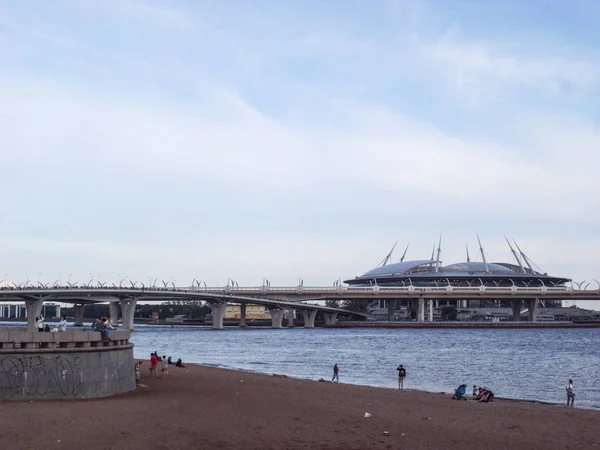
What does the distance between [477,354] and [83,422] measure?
217ft

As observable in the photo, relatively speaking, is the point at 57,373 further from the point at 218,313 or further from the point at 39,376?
the point at 218,313

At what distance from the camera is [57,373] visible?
95.8ft

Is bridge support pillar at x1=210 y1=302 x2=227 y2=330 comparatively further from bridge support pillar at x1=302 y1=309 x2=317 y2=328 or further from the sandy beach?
the sandy beach

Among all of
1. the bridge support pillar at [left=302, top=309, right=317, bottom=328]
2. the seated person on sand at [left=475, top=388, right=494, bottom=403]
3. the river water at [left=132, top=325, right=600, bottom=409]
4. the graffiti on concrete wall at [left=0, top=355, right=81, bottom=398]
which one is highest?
the graffiti on concrete wall at [left=0, top=355, right=81, bottom=398]

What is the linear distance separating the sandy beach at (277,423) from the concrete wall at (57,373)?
75cm

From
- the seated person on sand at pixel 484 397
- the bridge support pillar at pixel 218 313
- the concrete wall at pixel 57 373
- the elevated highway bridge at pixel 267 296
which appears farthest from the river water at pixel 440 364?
the bridge support pillar at pixel 218 313

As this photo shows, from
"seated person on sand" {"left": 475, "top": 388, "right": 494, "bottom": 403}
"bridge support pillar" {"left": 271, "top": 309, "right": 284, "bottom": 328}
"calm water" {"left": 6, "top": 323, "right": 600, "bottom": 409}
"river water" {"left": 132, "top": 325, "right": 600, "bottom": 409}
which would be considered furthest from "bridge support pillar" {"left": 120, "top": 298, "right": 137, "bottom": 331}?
"seated person on sand" {"left": 475, "top": 388, "right": 494, "bottom": 403}

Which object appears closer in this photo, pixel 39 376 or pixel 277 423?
pixel 277 423

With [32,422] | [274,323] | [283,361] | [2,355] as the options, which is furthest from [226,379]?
[274,323]

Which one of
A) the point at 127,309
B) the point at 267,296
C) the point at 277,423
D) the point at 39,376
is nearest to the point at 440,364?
the point at 277,423

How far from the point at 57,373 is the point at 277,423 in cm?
846

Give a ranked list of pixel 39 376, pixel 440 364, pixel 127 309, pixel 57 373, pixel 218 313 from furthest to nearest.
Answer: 1. pixel 218 313
2. pixel 127 309
3. pixel 440 364
4. pixel 57 373
5. pixel 39 376

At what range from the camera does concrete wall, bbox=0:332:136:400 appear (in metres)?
28.4

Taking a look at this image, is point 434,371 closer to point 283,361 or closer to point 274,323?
point 283,361
